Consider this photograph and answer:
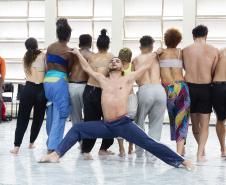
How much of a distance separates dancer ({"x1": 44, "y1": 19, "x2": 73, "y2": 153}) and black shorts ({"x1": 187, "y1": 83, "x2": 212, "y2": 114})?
1.55 metres

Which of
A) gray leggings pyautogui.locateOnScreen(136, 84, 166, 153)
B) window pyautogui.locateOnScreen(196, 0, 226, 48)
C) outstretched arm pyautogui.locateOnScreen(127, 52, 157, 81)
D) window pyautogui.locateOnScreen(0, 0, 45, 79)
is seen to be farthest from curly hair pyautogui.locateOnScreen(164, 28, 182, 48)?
window pyautogui.locateOnScreen(0, 0, 45, 79)

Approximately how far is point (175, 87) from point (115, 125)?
3.80 ft

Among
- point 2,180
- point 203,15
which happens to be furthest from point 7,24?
point 2,180

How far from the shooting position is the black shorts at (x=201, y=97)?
268 inches

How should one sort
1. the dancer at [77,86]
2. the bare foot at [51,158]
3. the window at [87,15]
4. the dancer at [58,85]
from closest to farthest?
the bare foot at [51,158] → the dancer at [58,85] → the dancer at [77,86] → the window at [87,15]

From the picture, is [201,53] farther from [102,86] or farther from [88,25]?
[88,25]

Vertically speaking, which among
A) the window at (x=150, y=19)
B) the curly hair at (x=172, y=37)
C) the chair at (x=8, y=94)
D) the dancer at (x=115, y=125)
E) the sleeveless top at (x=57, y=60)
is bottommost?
the chair at (x=8, y=94)

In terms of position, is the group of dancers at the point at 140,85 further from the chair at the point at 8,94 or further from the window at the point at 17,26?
the window at the point at 17,26

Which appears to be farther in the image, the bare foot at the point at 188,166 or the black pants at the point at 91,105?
the black pants at the point at 91,105

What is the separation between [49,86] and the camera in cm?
677

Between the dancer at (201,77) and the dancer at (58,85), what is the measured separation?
150 centimetres

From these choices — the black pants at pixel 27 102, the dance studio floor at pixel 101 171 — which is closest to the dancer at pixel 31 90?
the black pants at pixel 27 102

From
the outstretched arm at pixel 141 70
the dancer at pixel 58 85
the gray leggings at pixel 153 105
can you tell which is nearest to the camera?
the outstretched arm at pixel 141 70

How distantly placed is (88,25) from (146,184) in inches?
398
